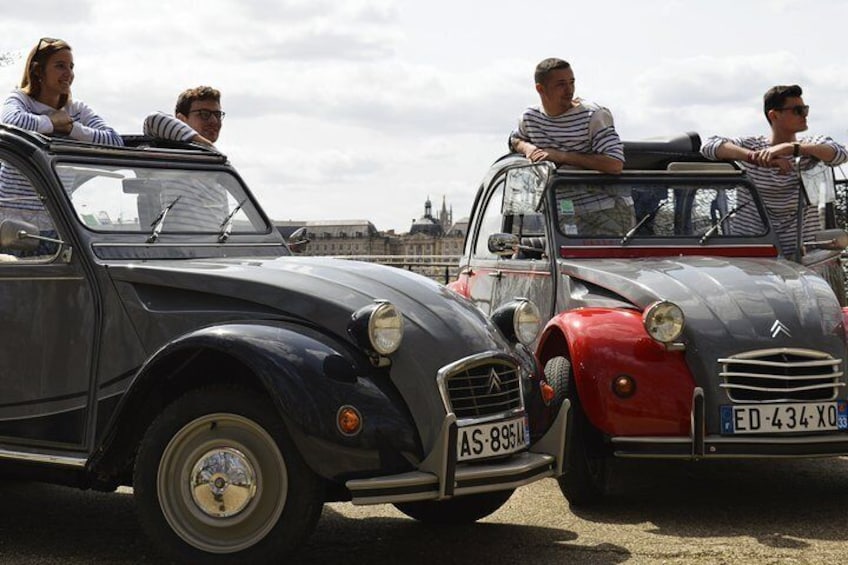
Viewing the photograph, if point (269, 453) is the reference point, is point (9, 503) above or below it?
below

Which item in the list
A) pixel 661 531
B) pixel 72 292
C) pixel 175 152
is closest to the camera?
pixel 72 292

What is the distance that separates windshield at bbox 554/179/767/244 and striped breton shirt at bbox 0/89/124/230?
2900 millimetres

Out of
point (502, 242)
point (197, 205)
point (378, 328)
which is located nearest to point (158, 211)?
point (197, 205)

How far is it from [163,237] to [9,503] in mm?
2006

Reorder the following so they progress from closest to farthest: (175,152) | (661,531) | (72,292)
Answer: (72,292)
(661,531)
(175,152)

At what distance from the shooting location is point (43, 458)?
6.00 m

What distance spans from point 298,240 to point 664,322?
2.19 m

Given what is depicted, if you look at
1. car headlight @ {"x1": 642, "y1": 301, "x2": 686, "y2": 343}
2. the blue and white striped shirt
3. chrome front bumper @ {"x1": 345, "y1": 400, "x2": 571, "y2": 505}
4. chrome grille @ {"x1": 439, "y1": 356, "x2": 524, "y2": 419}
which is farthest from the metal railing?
chrome front bumper @ {"x1": 345, "y1": 400, "x2": 571, "y2": 505}

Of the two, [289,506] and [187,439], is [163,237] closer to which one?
[187,439]

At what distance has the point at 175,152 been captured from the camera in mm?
7129

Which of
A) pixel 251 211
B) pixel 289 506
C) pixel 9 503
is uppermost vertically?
pixel 251 211

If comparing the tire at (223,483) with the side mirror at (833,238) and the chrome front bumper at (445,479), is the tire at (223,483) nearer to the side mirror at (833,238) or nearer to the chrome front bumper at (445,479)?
the chrome front bumper at (445,479)

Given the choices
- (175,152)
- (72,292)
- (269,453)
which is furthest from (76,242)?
(269,453)

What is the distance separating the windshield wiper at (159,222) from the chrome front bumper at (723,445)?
8.48 feet
